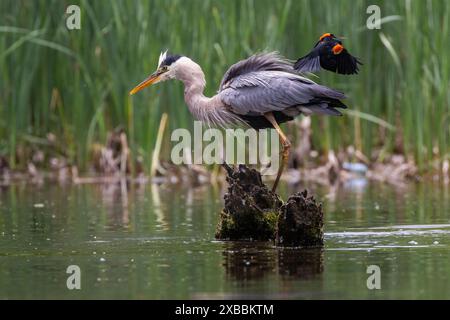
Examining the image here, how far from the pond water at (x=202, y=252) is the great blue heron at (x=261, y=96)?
3.65 ft

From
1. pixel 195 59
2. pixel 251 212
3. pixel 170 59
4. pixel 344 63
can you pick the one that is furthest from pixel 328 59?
pixel 195 59

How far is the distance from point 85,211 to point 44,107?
4266 mm

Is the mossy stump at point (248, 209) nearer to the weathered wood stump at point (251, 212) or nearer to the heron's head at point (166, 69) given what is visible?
the weathered wood stump at point (251, 212)

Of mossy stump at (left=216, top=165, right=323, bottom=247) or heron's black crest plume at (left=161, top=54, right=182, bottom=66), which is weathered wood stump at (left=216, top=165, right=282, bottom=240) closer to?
mossy stump at (left=216, top=165, right=323, bottom=247)

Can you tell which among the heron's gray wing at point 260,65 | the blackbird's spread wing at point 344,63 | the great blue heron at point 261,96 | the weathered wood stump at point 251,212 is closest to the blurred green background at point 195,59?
the blackbird's spread wing at point 344,63

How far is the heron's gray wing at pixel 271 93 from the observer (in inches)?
393

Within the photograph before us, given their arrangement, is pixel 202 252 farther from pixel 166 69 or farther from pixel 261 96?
pixel 166 69

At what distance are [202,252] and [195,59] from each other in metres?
6.63

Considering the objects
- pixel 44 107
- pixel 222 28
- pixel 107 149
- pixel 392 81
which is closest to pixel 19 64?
pixel 44 107

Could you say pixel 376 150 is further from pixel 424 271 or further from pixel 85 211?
pixel 424 271

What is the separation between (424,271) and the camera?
728 cm

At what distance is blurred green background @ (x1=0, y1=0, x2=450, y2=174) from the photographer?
14.4 metres

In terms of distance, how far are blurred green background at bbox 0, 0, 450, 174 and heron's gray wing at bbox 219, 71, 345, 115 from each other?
4299mm

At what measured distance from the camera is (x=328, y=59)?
33.9ft
